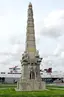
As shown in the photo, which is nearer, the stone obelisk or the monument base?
the monument base

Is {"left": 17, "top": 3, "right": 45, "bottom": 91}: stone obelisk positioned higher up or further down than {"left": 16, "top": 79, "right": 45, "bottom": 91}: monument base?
higher up

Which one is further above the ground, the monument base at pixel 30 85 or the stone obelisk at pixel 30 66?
the stone obelisk at pixel 30 66

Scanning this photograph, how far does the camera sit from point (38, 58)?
5175 centimetres

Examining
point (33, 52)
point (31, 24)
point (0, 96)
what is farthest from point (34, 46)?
point (0, 96)

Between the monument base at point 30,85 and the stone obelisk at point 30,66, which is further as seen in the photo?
the stone obelisk at point 30,66

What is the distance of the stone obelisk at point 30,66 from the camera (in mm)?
49138

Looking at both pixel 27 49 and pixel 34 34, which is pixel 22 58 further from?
pixel 34 34

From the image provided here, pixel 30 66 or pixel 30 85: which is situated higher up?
pixel 30 66

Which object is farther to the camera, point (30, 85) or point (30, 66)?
point (30, 66)

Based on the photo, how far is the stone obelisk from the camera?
49138 mm

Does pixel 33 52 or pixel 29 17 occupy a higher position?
pixel 29 17

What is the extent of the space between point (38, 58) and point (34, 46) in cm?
248

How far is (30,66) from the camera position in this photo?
2008 inches

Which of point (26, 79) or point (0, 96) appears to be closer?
point (0, 96)
